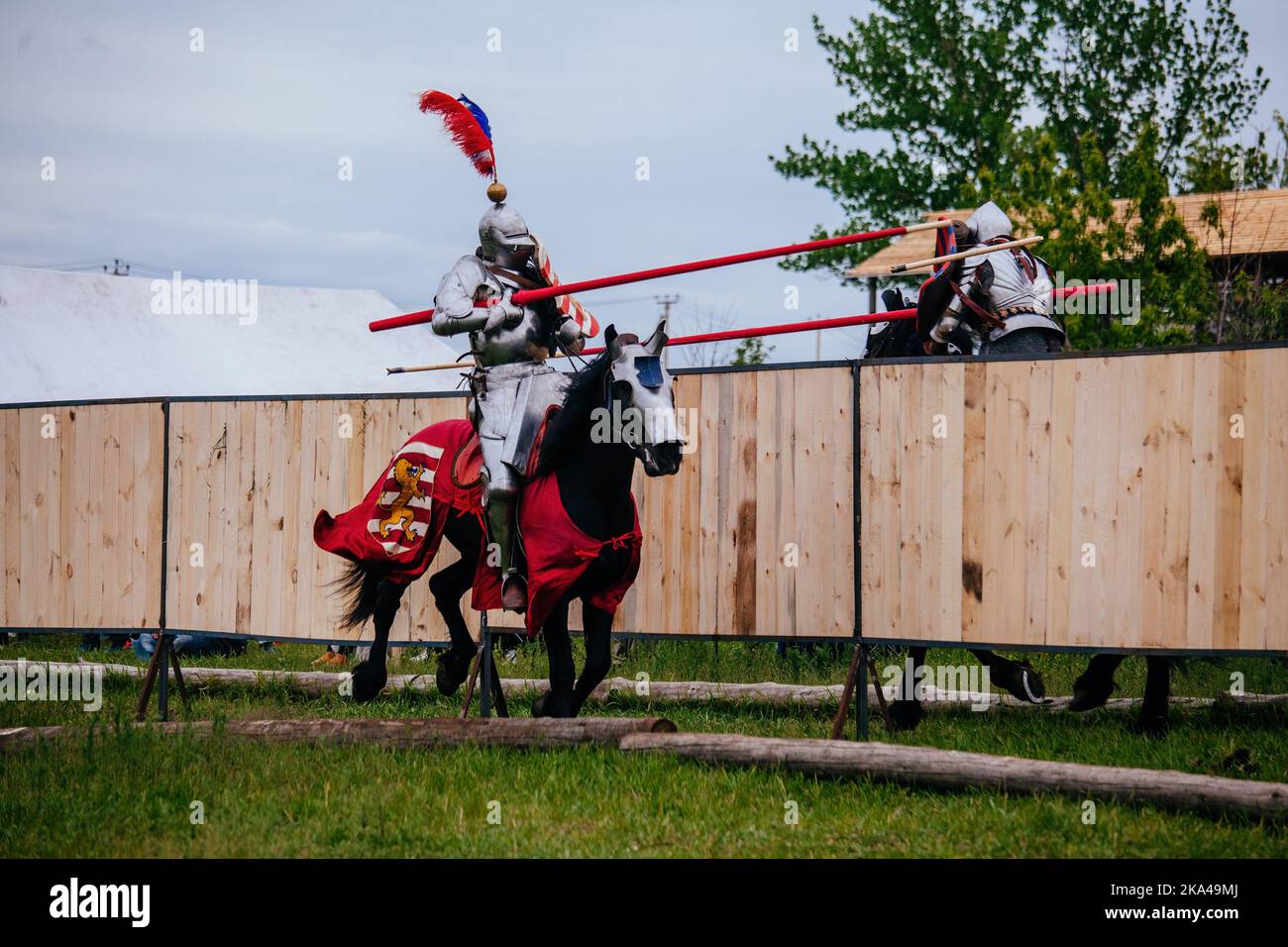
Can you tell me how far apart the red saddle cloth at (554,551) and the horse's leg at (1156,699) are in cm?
306

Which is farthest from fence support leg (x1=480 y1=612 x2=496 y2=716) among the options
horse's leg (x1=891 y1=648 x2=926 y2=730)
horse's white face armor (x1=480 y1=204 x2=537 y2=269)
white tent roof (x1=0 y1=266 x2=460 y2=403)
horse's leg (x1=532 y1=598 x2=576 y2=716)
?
white tent roof (x1=0 y1=266 x2=460 y2=403)

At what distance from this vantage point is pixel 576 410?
754 centimetres

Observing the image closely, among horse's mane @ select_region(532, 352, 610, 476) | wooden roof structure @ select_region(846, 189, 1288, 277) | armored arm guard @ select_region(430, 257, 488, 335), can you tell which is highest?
wooden roof structure @ select_region(846, 189, 1288, 277)

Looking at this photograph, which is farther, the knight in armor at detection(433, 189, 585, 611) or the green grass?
the knight in armor at detection(433, 189, 585, 611)

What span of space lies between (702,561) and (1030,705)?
258cm

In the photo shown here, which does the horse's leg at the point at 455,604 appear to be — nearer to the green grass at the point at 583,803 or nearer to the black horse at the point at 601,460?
the black horse at the point at 601,460

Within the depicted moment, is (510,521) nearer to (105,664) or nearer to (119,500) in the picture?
(119,500)

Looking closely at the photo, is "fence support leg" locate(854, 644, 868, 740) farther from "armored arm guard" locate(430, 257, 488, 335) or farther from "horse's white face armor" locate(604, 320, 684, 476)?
"armored arm guard" locate(430, 257, 488, 335)

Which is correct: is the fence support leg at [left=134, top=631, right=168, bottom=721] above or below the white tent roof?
below

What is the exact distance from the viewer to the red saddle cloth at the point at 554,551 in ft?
24.3

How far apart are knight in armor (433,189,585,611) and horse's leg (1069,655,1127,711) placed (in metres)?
3.29

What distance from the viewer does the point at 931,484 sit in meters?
7.75

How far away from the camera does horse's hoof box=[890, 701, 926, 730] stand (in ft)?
27.3
